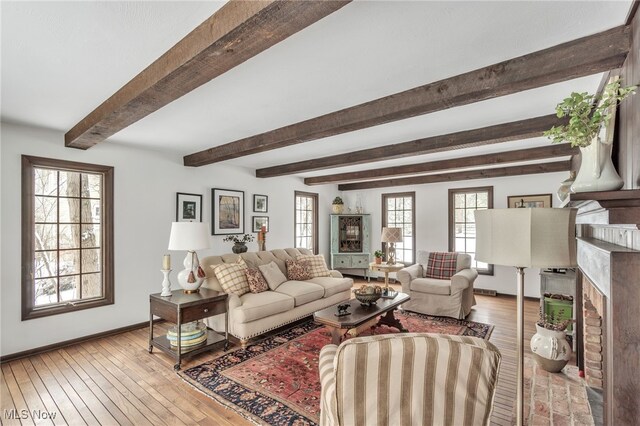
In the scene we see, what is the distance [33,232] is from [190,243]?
166cm

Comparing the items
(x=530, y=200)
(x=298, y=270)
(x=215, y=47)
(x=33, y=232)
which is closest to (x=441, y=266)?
(x=530, y=200)

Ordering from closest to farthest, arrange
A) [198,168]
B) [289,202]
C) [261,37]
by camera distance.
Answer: [261,37], [198,168], [289,202]

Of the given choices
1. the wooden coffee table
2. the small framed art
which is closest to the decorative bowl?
the wooden coffee table

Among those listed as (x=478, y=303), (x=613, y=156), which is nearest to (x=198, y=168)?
(x=613, y=156)

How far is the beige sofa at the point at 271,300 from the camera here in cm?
340

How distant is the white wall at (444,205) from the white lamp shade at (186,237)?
4.76 m

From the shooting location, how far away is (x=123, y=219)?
3932 millimetres

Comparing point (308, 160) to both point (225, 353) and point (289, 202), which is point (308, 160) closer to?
point (289, 202)

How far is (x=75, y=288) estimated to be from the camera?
12.0 ft

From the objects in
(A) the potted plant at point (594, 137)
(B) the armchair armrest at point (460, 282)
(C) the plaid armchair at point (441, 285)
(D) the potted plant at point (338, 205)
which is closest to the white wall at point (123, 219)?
(D) the potted plant at point (338, 205)

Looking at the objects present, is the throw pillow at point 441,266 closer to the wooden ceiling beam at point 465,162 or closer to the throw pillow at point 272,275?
the wooden ceiling beam at point 465,162

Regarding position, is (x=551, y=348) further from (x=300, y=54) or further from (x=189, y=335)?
(x=189, y=335)

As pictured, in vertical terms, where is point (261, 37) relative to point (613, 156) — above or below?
above

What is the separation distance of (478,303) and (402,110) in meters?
4.25
